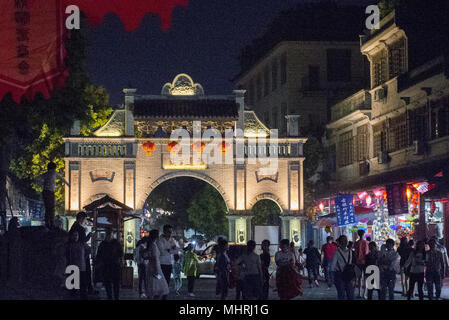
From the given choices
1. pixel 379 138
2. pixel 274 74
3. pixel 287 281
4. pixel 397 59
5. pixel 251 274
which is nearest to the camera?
pixel 251 274

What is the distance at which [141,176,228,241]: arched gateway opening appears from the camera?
58.2 m

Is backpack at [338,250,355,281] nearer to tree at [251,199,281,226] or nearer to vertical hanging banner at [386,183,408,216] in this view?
vertical hanging banner at [386,183,408,216]

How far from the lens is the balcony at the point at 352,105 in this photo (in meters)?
40.9

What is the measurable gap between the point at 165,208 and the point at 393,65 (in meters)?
27.4

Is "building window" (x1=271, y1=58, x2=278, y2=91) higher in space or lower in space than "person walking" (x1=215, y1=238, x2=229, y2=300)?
higher

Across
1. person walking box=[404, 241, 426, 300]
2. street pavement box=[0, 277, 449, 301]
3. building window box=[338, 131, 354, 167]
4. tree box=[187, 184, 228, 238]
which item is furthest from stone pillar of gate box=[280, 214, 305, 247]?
person walking box=[404, 241, 426, 300]

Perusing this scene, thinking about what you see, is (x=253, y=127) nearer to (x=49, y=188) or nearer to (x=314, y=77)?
(x=314, y=77)

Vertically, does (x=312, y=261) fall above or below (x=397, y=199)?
below

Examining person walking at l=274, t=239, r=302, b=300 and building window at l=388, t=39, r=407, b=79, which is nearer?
person walking at l=274, t=239, r=302, b=300

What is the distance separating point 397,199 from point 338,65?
2167 cm

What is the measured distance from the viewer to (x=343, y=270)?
2133 cm

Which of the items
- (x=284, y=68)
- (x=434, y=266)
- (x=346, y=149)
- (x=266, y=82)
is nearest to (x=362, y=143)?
(x=346, y=149)

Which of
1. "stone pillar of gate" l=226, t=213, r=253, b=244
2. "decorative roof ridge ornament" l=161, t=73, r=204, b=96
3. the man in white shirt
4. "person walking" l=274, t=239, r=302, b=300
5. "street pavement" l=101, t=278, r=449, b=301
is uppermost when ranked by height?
"decorative roof ridge ornament" l=161, t=73, r=204, b=96

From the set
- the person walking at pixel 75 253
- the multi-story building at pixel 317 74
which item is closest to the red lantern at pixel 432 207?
the person walking at pixel 75 253
